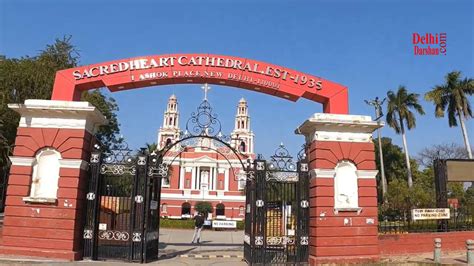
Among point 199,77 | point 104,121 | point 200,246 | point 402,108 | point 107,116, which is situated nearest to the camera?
point 199,77

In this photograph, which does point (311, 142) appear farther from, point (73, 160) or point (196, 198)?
point (196, 198)

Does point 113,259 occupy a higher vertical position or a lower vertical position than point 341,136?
lower

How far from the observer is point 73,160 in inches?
526

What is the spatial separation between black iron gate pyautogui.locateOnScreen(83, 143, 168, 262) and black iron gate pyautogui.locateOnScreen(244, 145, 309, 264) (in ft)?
10.1

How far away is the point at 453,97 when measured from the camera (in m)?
39.8

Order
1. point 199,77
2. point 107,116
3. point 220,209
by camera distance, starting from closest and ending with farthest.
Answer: point 199,77 < point 107,116 < point 220,209

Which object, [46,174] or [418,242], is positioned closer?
[46,174]

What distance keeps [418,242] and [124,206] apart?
32.3 feet

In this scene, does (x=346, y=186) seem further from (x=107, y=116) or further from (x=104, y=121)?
(x=107, y=116)

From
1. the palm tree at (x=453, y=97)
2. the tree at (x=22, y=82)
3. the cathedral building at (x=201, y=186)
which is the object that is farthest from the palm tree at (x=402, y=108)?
the tree at (x=22, y=82)

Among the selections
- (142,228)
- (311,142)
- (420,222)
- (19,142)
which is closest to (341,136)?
(311,142)

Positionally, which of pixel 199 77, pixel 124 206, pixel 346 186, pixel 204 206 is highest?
pixel 199 77

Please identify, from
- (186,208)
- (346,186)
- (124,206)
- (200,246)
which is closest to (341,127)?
(346,186)

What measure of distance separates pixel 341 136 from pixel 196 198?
53.1 m
